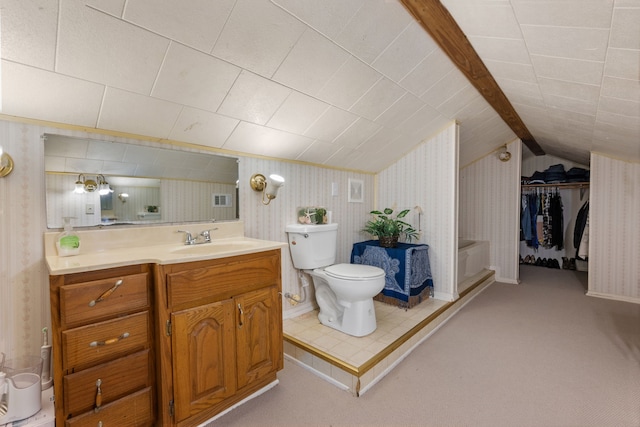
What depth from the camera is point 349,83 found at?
1.90 m

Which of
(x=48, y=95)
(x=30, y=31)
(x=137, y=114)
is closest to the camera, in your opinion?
(x=30, y=31)

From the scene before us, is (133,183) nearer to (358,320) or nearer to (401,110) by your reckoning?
(358,320)

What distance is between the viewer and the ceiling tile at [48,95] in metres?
1.21

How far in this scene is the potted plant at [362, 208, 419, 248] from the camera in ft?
9.95

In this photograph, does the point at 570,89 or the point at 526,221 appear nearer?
the point at 570,89

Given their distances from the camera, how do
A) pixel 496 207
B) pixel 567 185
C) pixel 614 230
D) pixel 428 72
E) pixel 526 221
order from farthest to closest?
pixel 526 221, pixel 567 185, pixel 496 207, pixel 614 230, pixel 428 72

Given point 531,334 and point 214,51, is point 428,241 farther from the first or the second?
point 214,51

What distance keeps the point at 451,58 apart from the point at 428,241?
184 centimetres

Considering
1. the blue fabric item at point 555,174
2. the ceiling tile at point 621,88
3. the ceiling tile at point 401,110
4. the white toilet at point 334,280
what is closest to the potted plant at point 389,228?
the white toilet at point 334,280

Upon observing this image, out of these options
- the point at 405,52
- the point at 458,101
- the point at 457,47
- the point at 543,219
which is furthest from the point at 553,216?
the point at 405,52

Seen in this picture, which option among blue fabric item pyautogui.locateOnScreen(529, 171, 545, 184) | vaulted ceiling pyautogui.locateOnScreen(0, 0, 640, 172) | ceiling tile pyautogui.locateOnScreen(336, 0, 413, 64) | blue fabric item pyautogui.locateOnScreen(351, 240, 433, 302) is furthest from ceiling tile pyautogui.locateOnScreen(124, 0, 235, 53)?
blue fabric item pyautogui.locateOnScreen(529, 171, 545, 184)

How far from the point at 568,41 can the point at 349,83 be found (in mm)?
1101

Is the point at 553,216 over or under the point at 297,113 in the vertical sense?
under

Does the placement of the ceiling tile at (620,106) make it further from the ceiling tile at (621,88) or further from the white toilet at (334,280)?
the white toilet at (334,280)
